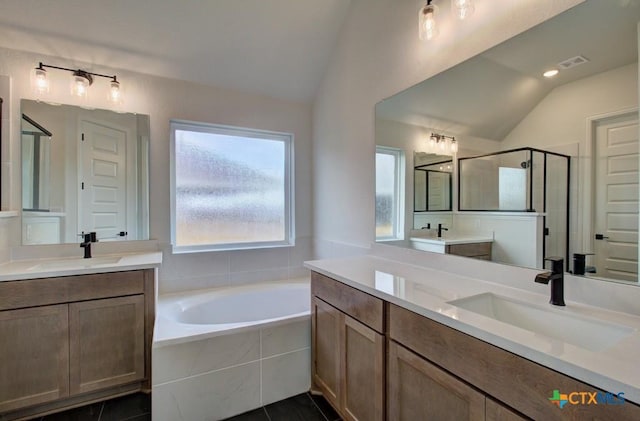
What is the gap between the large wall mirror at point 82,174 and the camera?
2086 millimetres

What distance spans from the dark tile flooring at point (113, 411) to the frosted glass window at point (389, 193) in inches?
72.0

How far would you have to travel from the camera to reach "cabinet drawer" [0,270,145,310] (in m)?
1.63

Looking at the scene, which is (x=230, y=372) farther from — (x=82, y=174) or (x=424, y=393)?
(x=82, y=174)

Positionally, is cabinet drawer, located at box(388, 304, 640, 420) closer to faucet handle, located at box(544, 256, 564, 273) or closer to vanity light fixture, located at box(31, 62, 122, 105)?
faucet handle, located at box(544, 256, 564, 273)

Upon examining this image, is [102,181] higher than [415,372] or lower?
higher

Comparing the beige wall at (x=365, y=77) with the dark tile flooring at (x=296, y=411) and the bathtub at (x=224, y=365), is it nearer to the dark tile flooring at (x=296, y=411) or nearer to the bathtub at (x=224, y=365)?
the bathtub at (x=224, y=365)

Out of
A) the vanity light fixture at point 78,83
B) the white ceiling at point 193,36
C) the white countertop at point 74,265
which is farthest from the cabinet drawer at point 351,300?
the vanity light fixture at point 78,83

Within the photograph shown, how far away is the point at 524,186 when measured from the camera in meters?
1.33

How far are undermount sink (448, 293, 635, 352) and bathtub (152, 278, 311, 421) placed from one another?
1085 millimetres

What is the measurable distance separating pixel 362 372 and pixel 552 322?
0.81 m

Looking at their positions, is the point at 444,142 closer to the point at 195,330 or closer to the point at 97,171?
the point at 195,330

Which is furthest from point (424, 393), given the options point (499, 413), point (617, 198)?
point (617, 198)

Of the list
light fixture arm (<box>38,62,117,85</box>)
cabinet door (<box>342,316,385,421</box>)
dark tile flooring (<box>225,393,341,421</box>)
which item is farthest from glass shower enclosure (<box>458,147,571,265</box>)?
light fixture arm (<box>38,62,117,85</box>)

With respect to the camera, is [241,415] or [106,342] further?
[106,342]
